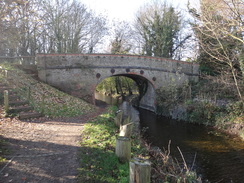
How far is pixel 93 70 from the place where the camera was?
1401 centimetres

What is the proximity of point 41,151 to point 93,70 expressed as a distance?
9969mm

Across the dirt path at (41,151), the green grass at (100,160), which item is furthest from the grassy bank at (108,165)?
the dirt path at (41,151)

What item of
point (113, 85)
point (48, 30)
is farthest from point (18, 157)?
point (113, 85)

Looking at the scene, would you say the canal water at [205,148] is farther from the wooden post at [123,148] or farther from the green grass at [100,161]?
the green grass at [100,161]

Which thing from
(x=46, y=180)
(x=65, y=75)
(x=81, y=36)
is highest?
(x=81, y=36)

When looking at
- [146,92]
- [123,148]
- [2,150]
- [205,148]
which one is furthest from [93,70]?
[123,148]

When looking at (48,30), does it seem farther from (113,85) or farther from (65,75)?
(113,85)

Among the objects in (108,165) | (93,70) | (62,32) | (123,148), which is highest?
(62,32)

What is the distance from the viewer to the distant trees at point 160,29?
73.3 ft

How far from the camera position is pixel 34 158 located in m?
4.17

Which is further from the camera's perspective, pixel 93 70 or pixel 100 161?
pixel 93 70

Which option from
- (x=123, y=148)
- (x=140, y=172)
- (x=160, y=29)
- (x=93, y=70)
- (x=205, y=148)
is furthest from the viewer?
(x=160, y=29)

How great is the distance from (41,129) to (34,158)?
2336mm

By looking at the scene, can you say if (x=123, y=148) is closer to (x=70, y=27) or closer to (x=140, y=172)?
(x=140, y=172)
